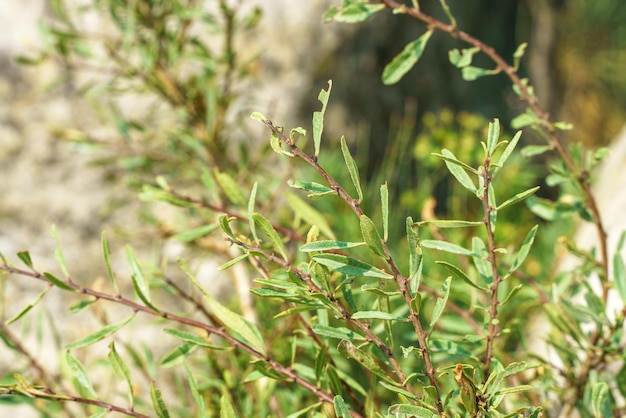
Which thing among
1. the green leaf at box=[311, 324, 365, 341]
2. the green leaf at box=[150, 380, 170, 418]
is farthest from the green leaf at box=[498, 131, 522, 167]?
the green leaf at box=[150, 380, 170, 418]

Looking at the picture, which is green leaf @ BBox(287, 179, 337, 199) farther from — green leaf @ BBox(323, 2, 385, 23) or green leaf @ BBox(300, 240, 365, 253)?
green leaf @ BBox(323, 2, 385, 23)

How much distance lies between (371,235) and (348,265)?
30 mm

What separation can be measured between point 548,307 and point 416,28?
1.22 metres

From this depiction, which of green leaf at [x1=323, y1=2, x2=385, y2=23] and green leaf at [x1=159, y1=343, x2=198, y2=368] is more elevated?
green leaf at [x1=323, y1=2, x2=385, y2=23]

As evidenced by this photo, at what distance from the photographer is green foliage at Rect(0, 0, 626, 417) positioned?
412 millimetres

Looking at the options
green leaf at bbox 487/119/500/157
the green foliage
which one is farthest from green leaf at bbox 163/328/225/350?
green leaf at bbox 487/119/500/157

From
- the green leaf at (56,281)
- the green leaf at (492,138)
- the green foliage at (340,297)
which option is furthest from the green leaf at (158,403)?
the green leaf at (492,138)

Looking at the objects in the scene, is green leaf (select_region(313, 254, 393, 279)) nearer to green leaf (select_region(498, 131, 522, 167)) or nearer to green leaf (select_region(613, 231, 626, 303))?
green leaf (select_region(498, 131, 522, 167))

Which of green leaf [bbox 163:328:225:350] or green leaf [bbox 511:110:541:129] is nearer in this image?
green leaf [bbox 163:328:225:350]

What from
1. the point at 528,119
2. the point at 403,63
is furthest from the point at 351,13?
the point at 528,119

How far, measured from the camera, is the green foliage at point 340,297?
1.35ft

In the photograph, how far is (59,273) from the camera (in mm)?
1255

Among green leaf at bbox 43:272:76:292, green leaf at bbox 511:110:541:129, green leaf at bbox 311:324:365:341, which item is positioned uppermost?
green leaf at bbox 511:110:541:129

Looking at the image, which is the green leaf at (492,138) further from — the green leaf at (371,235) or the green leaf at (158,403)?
the green leaf at (158,403)
